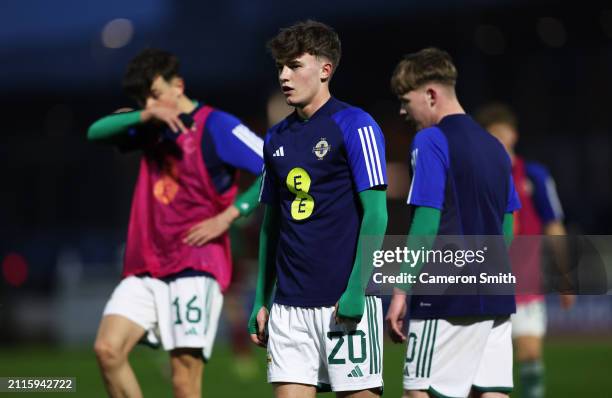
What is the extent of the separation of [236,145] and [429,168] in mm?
2002

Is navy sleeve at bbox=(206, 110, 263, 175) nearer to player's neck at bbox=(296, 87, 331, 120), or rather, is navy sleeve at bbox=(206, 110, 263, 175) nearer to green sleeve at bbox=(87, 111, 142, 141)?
green sleeve at bbox=(87, 111, 142, 141)

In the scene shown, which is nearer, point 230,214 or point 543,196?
point 230,214

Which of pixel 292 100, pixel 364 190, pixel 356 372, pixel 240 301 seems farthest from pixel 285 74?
pixel 240 301

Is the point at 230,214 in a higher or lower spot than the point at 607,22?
lower

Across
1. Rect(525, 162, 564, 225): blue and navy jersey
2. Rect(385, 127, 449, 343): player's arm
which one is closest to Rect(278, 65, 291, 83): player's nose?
Rect(385, 127, 449, 343): player's arm

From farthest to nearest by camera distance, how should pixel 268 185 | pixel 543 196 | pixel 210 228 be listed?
pixel 543 196, pixel 210 228, pixel 268 185

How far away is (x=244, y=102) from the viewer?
40.9 metres

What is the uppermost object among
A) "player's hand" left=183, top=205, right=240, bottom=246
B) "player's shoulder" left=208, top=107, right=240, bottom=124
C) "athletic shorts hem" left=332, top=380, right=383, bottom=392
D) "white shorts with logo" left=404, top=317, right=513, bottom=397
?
"player's shoulder" left=208, top=107, right=240, bottom=124

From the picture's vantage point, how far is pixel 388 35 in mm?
36875

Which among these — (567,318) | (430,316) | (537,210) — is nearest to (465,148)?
(430,316)

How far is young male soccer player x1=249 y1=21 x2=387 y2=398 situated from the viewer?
5852 millimetres

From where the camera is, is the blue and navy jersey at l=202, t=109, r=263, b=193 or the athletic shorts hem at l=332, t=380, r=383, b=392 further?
the blue and navy jersey at l=202, t=109, r=263, b=193

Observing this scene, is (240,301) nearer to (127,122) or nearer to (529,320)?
(529,320)

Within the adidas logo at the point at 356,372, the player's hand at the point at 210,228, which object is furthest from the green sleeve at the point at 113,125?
the adidas logo at the point at 356,372
